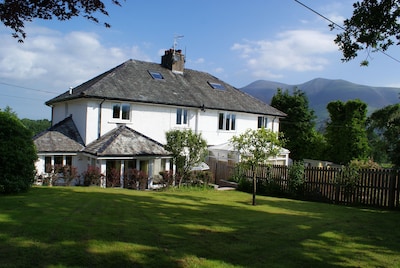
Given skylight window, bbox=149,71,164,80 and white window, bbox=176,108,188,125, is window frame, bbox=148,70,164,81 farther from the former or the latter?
white window, bbox=176,108,188,125

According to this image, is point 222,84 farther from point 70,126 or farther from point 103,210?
point 103,210

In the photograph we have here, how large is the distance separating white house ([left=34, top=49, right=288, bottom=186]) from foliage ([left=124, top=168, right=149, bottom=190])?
1031 millimetres

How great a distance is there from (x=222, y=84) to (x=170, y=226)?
27812 millimetres

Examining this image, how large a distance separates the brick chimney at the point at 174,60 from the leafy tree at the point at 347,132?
60.5 feet

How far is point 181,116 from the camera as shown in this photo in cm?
2792

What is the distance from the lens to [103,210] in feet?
36.4

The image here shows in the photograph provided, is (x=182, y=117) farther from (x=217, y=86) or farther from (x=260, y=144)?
(x=260, y=144)

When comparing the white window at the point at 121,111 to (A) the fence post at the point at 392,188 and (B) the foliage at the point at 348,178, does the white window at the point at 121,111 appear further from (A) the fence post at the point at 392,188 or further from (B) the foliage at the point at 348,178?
(A) the fence post at the point at 392,188

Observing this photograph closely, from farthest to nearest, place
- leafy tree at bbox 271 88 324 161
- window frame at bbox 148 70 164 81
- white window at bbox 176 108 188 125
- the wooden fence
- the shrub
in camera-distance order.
A: leafy tree at bbox 271 88 324 161
window frame at bbox 148 70 164 81
white window at bbox 176 108 188 125
the shrub
the wooden fence

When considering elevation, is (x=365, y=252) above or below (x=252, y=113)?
below

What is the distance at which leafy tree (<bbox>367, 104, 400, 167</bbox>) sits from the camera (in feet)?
49.0

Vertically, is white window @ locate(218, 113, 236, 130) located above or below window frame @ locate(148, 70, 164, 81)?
below

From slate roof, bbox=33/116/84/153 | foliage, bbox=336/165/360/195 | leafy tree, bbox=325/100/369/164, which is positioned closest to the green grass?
foliage, bbox=336/165/360/195

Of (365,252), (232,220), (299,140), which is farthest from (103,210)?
(299,140)
